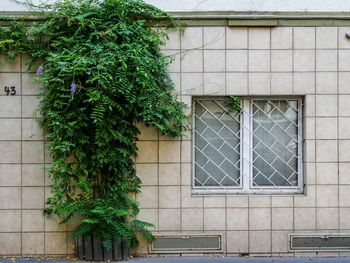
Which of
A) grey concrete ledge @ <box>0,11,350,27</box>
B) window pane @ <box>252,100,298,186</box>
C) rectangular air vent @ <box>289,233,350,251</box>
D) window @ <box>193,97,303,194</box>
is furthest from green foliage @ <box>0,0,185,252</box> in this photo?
rectangular air vent @ <box>289,233,350,251</box>

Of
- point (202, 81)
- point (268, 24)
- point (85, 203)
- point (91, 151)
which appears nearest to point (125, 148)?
point (91, 151)

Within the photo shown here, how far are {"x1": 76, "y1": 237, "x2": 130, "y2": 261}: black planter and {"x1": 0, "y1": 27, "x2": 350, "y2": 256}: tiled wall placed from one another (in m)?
0.27

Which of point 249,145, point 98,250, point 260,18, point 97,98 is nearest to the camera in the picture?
point 97,98

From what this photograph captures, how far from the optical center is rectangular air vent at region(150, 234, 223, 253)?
17.4 feet

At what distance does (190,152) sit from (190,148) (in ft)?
0.20

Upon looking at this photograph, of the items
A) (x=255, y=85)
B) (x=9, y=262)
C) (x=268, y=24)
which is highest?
(x=268, y=24)

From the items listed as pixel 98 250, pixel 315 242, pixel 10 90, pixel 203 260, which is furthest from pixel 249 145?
pixel 10 90

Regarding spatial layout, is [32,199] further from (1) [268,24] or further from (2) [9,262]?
(1) [268,24]

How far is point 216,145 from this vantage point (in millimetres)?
5547

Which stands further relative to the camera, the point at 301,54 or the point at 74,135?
the point at 301,54

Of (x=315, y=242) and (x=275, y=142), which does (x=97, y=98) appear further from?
(x=315, y=242)

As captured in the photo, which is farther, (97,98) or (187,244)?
(187,244)

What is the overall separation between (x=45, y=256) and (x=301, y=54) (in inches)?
198

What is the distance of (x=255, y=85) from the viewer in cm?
537
